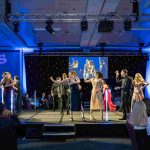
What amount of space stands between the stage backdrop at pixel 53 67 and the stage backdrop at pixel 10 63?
828 mm

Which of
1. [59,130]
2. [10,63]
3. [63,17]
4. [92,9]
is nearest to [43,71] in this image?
[10,63]

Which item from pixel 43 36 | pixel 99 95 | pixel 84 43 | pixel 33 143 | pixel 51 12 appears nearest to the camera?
pixel 33 143

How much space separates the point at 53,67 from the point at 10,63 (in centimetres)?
270

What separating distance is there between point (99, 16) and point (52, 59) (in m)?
9.56

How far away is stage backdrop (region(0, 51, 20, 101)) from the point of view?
20.7 metres

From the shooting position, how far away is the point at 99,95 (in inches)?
438

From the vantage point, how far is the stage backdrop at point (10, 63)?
20.7m

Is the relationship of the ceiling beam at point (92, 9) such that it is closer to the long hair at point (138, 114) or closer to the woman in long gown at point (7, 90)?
the woman in long gown at point (7, 90)

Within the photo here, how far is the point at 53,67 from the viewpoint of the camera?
22094 mm

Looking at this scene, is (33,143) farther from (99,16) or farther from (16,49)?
(16,49)

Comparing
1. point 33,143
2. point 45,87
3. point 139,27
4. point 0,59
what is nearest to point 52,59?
point 45,87

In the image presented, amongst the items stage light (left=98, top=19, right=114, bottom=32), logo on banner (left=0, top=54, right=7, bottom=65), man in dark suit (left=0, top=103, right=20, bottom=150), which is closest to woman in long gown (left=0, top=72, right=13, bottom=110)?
stage light (left=98, top=19, right=114, bottom=32)

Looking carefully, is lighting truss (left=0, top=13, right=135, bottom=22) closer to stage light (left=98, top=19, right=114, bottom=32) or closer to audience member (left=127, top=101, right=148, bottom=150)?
stage light (left=98, top=19, right=114, bottom=32)

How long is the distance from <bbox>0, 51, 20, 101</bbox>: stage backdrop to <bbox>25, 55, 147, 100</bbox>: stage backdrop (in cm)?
83
